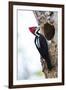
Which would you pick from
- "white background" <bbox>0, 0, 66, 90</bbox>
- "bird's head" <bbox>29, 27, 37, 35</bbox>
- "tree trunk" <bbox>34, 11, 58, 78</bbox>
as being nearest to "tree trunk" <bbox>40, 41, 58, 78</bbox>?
"tree trunk" <bbox>34, 11, 58, 78</bbox>

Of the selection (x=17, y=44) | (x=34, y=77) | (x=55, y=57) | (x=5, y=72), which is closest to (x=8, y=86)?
(x=5, y=72)

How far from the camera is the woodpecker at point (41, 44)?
2.15 metres

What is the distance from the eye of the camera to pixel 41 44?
2164 millimetres

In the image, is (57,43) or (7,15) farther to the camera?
(57,43)

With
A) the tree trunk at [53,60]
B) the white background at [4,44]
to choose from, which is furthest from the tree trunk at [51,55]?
the white background at [4,44]

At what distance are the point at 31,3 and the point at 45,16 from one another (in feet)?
0.63

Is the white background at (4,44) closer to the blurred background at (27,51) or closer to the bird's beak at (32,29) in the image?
the blurred background at (27,51)

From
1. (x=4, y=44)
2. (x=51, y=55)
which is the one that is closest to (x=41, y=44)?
(x=51, y=55)

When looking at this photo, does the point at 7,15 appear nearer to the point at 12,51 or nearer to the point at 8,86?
the point at 12,51

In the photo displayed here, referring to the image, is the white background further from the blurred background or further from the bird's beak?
the bird's beak

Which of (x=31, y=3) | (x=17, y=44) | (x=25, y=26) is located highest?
(x=31, y=3)

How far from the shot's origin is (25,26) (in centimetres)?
211

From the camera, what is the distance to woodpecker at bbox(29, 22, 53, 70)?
7.04 feet

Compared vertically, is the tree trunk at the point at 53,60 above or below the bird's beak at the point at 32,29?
below
